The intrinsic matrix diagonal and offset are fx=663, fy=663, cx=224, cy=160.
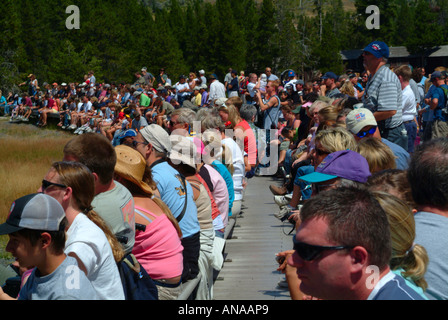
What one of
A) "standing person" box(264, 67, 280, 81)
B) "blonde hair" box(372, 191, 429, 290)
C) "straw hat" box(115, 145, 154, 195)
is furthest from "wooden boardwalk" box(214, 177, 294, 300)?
"standing person" box(264, 67, 280, 81)

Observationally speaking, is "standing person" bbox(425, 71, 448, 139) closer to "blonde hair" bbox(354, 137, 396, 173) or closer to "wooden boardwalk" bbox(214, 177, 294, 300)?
"wooden boardwalk" bbox(214, 177, 294, 300)

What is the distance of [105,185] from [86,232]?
0.95 metres

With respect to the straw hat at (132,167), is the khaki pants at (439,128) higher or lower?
lower

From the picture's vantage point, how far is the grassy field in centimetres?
1816

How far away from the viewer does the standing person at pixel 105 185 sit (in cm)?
454

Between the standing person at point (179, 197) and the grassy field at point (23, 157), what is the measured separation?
205 inches

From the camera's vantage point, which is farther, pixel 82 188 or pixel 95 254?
pixel 82 188

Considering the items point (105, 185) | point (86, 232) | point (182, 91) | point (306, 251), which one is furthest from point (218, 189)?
point (182, 91)

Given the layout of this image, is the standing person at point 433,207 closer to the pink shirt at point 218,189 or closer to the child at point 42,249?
the child at point 42,249

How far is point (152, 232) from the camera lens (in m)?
5.06

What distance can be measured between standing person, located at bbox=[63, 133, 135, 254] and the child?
3.88 ft

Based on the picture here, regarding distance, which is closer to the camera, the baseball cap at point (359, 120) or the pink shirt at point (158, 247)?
the pink shirt at point (158, 247)

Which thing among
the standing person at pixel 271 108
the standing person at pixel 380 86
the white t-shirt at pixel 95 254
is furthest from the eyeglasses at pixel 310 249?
the standing person at pixel 271 108

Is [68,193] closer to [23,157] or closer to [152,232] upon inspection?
[152,232]
